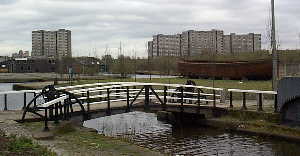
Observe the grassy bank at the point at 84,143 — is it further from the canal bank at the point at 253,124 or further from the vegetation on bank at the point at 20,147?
the canal bank at the point at 253,124

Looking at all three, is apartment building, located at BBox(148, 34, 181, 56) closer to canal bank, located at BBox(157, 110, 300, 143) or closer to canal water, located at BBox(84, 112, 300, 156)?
canal water, located at BBox(84, 112, 300, 156)

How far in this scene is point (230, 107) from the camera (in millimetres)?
19344

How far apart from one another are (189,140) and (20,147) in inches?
333

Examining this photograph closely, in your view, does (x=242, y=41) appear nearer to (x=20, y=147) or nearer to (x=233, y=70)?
(x=233, y=70)

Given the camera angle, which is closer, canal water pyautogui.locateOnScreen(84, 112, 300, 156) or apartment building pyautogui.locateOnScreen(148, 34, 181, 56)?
canal water pyautogui.locateOnScreen(84, 112, 300, 156)

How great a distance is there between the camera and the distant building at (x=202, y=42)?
122250 mm

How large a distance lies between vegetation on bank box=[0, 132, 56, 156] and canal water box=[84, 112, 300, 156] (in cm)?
535

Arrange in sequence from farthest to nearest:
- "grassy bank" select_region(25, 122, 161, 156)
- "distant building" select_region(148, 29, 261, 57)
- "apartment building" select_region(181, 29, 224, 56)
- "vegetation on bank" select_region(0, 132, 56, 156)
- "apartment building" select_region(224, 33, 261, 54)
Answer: "apartment building" select_region(181, 29, 224, 56)
"apartment building" select_region(224, 33, 261, 54)
"distant building" select_region(148, 29, 261, 57)
"grassy bank" select_region(25, 122, 161, 156)
"vegetation on bank" select_region(0, 132, 56, 156)

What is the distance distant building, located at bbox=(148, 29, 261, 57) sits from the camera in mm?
122250

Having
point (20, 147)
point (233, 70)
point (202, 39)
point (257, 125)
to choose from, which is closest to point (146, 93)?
point (257, 125)

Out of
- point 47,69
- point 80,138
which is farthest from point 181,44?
point 80,138

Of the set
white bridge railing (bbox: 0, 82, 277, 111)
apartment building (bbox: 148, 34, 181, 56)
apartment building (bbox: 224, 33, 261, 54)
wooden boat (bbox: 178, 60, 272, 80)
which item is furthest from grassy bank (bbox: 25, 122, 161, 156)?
apartment building (bbox: 148, 34, 181, 56)

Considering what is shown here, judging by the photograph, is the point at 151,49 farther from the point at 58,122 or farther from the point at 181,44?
the point at 58,122

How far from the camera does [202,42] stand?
131m
